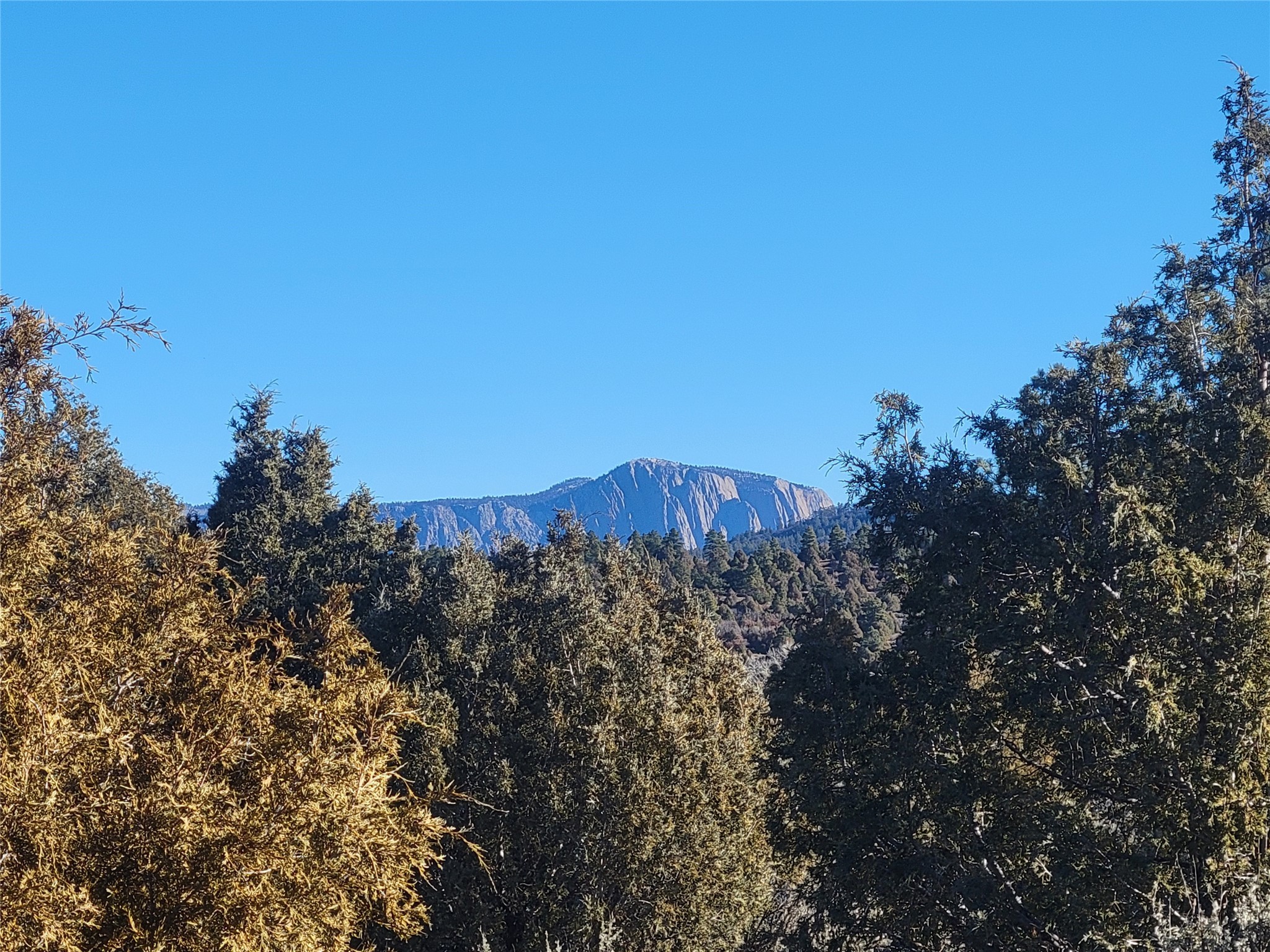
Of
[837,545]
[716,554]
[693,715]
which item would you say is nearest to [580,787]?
[693,715]

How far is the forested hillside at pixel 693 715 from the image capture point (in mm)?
6852

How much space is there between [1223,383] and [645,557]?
49.7m

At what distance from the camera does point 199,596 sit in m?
9.20

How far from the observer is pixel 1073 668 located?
516 inches

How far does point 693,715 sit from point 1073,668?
34.2ft

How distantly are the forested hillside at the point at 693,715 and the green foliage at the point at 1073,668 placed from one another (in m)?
0.06

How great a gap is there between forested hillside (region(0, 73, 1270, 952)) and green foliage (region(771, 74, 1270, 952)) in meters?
0.06

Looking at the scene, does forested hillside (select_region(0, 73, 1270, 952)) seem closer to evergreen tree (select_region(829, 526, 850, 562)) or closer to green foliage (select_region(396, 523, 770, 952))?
green foliage (select_region(396, 523, 770, 952))

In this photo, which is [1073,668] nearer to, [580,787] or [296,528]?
[580,787]

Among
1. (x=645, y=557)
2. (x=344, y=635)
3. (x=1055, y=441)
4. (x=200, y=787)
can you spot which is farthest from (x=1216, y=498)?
(x=645, y=557)

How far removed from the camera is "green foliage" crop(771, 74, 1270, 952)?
1134cm

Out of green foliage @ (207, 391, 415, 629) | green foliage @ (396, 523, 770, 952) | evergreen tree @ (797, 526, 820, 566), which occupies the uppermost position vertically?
evergreen tree @ (797, 526, 820, 566)

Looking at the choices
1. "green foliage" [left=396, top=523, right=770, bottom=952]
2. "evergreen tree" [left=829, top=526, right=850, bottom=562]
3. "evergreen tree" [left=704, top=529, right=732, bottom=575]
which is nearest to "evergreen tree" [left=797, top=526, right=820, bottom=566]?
"evergreen tree" [left=829, top=526, right=850, bottom=562]

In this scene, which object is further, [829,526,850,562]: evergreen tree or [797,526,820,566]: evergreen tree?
[829,526,850,562]: evergreen tree
